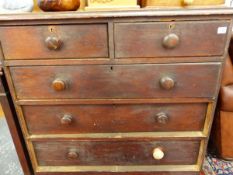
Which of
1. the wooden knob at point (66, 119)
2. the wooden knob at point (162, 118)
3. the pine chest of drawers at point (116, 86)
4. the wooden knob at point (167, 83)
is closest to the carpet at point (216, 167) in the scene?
the pine chest of drawers at point (116, 86)

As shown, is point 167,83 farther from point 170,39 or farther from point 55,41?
point 55,41

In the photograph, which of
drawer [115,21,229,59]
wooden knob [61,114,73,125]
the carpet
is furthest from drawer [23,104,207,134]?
the carpet

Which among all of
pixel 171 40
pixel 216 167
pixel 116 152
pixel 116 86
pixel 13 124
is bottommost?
pixel 216 167

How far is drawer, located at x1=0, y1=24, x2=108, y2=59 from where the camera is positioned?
2.71 feet

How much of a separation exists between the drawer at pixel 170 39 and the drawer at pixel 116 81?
0.18ft

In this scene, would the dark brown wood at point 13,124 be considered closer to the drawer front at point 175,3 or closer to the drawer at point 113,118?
the drawer at point 113,118

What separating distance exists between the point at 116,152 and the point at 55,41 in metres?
0.62

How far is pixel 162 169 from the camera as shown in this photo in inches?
45.1

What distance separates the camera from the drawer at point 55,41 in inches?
32.5

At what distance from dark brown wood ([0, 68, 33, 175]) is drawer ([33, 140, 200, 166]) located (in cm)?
6

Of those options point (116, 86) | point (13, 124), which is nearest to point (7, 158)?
point (13, 124)

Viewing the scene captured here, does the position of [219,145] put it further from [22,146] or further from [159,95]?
[22,146]

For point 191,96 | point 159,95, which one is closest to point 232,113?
point 191,96

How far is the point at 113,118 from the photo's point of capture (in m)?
1.03
